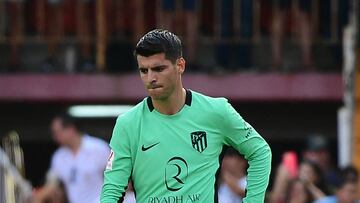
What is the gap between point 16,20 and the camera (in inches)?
728

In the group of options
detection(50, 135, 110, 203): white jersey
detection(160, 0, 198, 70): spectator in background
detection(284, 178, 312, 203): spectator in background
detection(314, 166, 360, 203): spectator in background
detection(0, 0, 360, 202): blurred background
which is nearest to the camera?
detection(314, 166, 360, 203): spectator in background

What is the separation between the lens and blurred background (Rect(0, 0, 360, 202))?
18141 millimetres

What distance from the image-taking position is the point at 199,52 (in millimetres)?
18781

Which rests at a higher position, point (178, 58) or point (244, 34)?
point (178, 58)

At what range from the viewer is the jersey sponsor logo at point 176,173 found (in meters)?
8.16

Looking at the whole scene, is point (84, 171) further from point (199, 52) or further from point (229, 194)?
point (199, 52)

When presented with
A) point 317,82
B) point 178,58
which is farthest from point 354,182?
point 178,58

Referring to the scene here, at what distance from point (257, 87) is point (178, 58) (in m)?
10.4

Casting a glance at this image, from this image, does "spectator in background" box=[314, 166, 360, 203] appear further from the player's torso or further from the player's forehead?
the player's forehead

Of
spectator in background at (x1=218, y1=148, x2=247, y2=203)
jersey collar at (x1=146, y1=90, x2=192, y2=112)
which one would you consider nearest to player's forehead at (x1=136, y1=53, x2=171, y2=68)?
jersey collar at (x1=146, y1=90, x2=192, y2=112)

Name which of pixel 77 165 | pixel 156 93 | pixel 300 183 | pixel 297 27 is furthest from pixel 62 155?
pixel 156 93

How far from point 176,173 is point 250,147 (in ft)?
1.46

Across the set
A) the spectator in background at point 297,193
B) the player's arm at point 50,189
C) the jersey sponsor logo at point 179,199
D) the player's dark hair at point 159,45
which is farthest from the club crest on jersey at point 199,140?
the player's arm at point 50,189

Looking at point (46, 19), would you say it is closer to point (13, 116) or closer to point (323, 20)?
point (13, 116)
